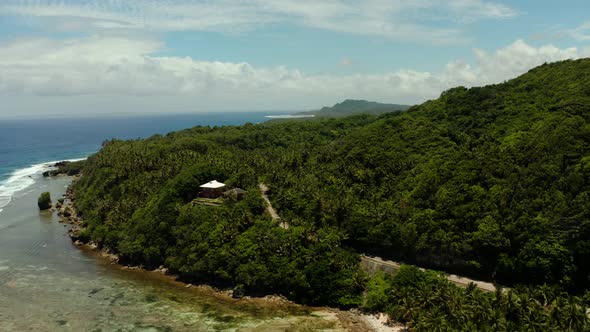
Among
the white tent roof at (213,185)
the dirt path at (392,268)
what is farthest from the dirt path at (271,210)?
the dirt path at (392,268)

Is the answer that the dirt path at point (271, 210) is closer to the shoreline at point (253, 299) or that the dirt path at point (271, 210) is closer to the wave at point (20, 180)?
the shoreline at point (253, 299)

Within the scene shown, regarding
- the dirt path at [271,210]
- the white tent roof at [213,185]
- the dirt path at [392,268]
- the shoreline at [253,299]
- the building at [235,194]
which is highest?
the white tent roof at [213,185]

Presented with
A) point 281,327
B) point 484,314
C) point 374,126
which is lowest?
point 281,327

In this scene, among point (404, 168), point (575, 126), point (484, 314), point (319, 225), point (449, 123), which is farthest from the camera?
point (449, 123)

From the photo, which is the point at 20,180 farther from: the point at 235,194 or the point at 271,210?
the point at 271,210

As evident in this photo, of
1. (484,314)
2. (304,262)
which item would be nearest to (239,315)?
(304,262)

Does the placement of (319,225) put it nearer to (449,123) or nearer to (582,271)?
(582,271)

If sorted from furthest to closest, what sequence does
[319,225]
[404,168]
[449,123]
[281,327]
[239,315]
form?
[449,123]
[404,168]
[319,225]
[239,315]
[281,327]
